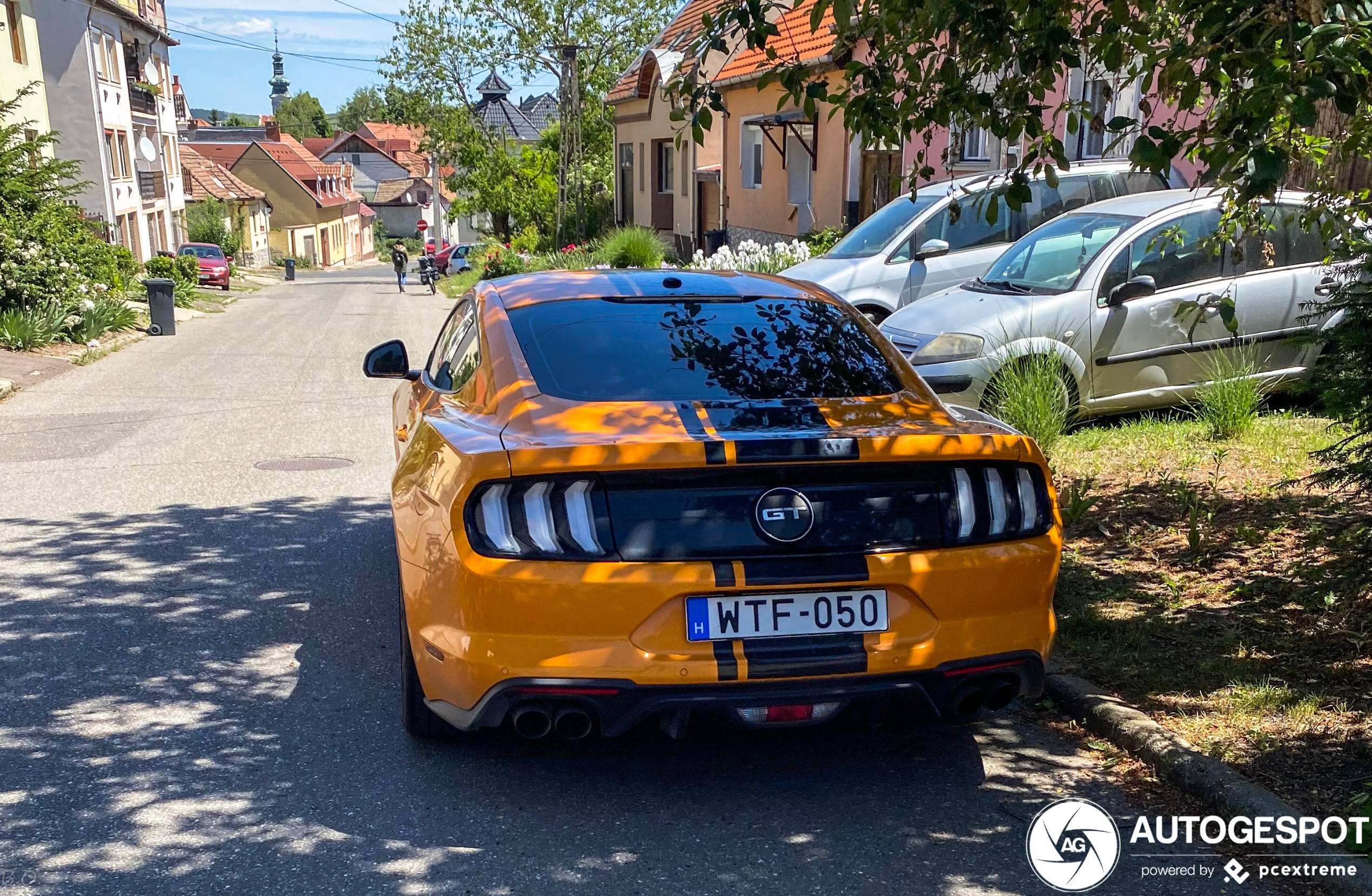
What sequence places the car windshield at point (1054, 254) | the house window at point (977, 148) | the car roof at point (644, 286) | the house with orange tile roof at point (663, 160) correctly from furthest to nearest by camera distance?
the house with orange tile roof at point (663, 160) → the house window at point (977, 148) → the car windshield at point (1054, 254) → the car roof at point (644, 286)

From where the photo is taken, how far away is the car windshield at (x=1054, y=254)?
28.7ft

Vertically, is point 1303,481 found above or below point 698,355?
below

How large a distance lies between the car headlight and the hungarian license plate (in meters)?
5.12

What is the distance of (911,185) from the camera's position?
5406 mm

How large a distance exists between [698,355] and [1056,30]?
1.79 meters

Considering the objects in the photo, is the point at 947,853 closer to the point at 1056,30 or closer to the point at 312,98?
the point at 1056,30

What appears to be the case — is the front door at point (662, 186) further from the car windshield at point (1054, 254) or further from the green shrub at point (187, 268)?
the car windshield at point (1054, 254)

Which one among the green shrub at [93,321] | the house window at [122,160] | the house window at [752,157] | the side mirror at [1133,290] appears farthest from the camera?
the house window at [122,160]

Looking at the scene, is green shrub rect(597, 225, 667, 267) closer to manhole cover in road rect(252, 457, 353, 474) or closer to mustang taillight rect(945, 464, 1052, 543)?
manhole cover in road rect(252, 457, 353, 474)

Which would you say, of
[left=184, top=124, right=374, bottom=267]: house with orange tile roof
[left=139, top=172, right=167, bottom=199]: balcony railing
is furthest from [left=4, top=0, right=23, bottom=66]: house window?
→ [left=184, top=124, right=374, bottom=267]: house with orange tile roof

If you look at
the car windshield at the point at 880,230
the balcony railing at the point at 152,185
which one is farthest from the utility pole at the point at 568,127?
the car windshield at the point at 880,230

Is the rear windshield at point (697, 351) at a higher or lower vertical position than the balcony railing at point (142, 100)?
lower

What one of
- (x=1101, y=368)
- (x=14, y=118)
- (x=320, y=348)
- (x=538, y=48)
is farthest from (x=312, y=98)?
(x=1101, y=368)

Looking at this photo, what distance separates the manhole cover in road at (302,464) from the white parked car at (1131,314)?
14.1 ft
